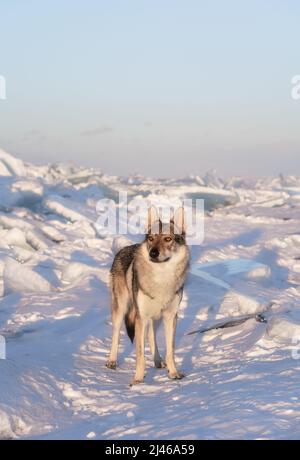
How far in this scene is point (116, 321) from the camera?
798 cm

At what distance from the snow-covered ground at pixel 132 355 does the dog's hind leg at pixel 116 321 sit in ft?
0.52

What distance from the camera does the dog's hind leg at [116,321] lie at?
7.79m

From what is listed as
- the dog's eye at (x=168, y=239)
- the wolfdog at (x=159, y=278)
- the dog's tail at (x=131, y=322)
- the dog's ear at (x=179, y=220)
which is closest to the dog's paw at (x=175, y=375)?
the wolfdog at (x=159, y=278)

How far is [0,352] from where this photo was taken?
788 cm

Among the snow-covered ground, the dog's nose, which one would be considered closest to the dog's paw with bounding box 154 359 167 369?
the snow-covered ground

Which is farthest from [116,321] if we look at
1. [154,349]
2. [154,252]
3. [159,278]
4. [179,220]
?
[179,220]

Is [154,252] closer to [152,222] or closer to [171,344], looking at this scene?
[152,222]

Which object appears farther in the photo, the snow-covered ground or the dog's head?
the dog's head

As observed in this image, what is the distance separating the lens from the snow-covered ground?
203 inches

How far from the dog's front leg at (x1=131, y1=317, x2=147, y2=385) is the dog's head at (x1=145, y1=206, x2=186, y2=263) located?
2.46 feet

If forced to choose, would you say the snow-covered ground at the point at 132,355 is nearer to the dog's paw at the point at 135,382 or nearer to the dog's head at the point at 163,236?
the dog's paw at the point at 135,382

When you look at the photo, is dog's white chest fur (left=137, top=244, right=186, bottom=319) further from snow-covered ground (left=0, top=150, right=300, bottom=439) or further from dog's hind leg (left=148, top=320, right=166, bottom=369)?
snow-covered ground (left=0, top=150, right=300, bottom=439)
